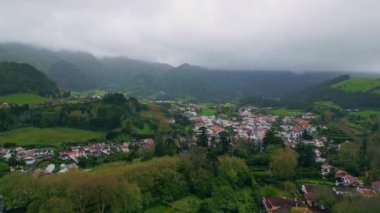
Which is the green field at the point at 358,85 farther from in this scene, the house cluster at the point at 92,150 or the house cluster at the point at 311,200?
the house cluster at the point at 311,200

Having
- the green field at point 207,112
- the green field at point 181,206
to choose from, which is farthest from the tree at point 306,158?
the green field at point 207,112

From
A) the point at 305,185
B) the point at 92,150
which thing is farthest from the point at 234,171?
the point at 92,150

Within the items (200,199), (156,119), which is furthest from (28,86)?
(200,199)

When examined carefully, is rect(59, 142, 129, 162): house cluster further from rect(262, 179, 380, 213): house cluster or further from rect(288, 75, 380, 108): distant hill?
rect(288, 75, 380, 108): distant hill

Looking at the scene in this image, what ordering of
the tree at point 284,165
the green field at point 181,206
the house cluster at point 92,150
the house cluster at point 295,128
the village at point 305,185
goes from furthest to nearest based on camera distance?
the house cluster at point 295,128 → the house cluster at point 92,150 → the tree at point 284,165 → the village at point 305,185 → the green field at point 181,206

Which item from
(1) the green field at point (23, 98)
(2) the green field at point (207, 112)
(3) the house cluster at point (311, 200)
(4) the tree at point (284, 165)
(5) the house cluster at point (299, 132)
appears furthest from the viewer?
(2) the green field at point (207, 112)

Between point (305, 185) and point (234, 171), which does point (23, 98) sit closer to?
point (234, 171)

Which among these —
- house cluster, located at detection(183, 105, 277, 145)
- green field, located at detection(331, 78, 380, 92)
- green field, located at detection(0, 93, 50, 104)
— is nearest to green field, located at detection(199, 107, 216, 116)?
house cluster, located at detection(183, 105, 277, 145)
